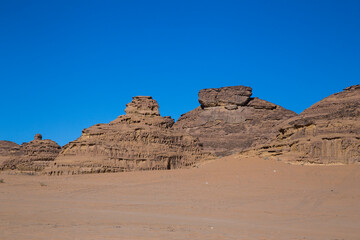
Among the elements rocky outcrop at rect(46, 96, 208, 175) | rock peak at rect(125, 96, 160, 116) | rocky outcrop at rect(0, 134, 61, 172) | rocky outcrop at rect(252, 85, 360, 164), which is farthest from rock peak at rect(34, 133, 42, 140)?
rocky outcrop at rect(252, 85, 360, 164)

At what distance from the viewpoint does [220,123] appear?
3280 inches

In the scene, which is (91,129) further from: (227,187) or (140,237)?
(140,237)

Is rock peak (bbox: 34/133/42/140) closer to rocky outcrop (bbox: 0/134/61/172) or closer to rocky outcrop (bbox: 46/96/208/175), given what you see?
rocky outcrop (bbox: 0/134/61/172)

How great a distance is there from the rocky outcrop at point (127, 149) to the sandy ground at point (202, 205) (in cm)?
315

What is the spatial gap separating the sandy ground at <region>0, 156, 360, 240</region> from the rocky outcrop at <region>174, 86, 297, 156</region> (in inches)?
1912

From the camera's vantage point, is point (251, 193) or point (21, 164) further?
point (21, 164)

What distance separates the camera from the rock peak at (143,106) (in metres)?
44.1

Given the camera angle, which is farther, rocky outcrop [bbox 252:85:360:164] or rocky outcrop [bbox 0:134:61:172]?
rocky outcrop [bbox 0:134:61:172]

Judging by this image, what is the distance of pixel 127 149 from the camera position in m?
36.1

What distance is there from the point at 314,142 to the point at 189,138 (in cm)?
1744

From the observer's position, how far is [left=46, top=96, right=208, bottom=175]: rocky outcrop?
34.0 m

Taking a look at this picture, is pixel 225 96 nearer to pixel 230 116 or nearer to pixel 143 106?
pixel 230 116

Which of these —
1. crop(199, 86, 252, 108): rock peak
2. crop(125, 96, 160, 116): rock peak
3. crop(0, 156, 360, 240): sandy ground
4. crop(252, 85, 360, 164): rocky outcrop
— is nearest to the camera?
crop(0, 156, 360, 240): sandy ground

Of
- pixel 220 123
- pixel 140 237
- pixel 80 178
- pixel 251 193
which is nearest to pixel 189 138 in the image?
pixel 80 178
